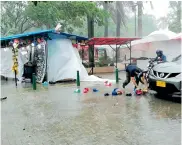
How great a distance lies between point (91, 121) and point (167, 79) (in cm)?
292

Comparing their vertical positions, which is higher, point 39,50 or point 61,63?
point 39,50

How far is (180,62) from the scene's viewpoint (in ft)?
29.9

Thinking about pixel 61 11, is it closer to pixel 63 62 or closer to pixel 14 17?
pixel 14 17

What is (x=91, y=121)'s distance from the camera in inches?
250

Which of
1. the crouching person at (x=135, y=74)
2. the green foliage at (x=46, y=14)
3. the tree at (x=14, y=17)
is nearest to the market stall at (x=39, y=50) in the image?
the crouching person at (x=135, y=74)

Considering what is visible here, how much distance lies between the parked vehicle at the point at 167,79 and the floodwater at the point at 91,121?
1.12ft

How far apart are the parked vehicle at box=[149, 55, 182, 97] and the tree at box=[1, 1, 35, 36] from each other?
18565 millimetres

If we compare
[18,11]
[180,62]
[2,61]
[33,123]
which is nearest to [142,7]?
[18,11]

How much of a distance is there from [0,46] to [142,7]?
81.9 ft

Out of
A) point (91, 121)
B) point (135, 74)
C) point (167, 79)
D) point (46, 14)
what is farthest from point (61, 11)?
point (91, 121)

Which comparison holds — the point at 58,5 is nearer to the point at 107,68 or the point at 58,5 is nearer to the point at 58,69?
the point at 107,68

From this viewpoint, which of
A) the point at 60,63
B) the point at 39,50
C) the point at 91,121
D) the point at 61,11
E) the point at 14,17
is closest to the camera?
the point at 91,121

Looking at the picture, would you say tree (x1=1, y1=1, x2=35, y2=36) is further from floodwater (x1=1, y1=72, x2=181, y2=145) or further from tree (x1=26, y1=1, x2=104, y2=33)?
floodwater (x1=1, y1=72, x2=181, y2=145)

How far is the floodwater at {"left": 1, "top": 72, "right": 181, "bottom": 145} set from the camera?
5094 mm
